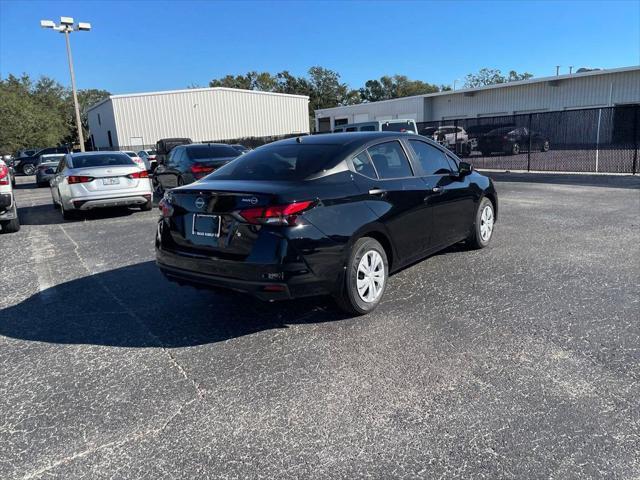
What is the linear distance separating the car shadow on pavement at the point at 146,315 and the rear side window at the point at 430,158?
1818 mm

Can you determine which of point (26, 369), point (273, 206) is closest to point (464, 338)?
point (273, 206)

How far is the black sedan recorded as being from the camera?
12.5ft

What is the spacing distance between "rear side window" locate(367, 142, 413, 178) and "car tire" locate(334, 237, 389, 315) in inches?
31.1

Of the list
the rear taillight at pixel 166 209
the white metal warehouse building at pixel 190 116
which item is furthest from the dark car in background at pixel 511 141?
the white metal warehouse building at pixel 190 116

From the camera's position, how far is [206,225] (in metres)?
4.07

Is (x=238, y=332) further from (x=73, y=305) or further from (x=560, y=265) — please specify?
(x=560, y=265)

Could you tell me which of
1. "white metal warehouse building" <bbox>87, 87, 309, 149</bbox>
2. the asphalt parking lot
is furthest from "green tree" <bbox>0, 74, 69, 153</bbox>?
the asphalt parking lot

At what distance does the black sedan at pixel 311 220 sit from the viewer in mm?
3809

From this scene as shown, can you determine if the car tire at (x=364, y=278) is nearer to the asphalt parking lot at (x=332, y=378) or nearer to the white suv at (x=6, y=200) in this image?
the asphalt parking lot at (x=332, y=378)

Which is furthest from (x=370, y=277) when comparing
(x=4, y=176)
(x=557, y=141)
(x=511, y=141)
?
(x=511, y=141)

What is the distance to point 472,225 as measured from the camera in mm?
6277

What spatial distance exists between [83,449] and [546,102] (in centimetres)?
3503

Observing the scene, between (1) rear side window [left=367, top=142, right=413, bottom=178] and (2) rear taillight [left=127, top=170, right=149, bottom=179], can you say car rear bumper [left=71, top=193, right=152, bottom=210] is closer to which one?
(2) rear taillight [left=127, top=170, right=149, bottom=179]

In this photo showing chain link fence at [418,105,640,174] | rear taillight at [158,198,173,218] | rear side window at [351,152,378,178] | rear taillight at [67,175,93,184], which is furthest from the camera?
chain link fence at [418,105,640,174]
